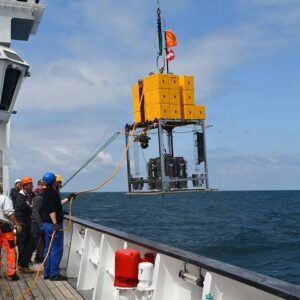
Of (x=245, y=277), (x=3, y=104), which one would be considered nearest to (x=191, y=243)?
(x=3, y=104)

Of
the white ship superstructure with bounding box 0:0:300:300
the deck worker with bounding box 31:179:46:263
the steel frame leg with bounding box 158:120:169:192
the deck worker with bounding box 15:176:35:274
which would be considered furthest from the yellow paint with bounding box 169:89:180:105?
the deck worker with bounding box 15:176:35:274

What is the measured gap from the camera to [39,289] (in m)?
6.51

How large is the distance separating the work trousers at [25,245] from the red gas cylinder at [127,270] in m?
3.72

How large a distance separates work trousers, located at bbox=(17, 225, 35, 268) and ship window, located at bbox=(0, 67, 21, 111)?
22.2ft

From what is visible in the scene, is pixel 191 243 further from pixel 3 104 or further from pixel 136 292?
pixel 136 292

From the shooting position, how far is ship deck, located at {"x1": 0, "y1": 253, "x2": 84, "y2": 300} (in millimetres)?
6129

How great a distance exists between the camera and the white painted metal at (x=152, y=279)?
131 inches

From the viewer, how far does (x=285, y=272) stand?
15875 millimetres

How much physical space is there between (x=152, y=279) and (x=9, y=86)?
35.4 feet

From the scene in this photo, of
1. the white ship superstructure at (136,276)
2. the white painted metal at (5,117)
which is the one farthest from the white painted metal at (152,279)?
the white painted metal at (5,117)

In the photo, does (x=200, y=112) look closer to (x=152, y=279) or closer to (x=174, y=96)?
(x=174, y=96)

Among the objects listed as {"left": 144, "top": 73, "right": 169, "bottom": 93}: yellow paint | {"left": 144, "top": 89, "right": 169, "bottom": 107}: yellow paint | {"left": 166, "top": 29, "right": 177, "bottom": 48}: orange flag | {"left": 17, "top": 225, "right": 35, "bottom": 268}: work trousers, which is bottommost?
{"left": 17, "top": 225, "right": 35, "bottom": 268}: work trousers

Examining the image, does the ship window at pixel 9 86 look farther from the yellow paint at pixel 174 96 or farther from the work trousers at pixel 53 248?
the yellow paint at pixel 174 96

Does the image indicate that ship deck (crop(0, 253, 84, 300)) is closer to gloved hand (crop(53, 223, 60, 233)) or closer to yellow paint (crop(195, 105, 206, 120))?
gloved hand (crop(53, 223, 60, 233))
